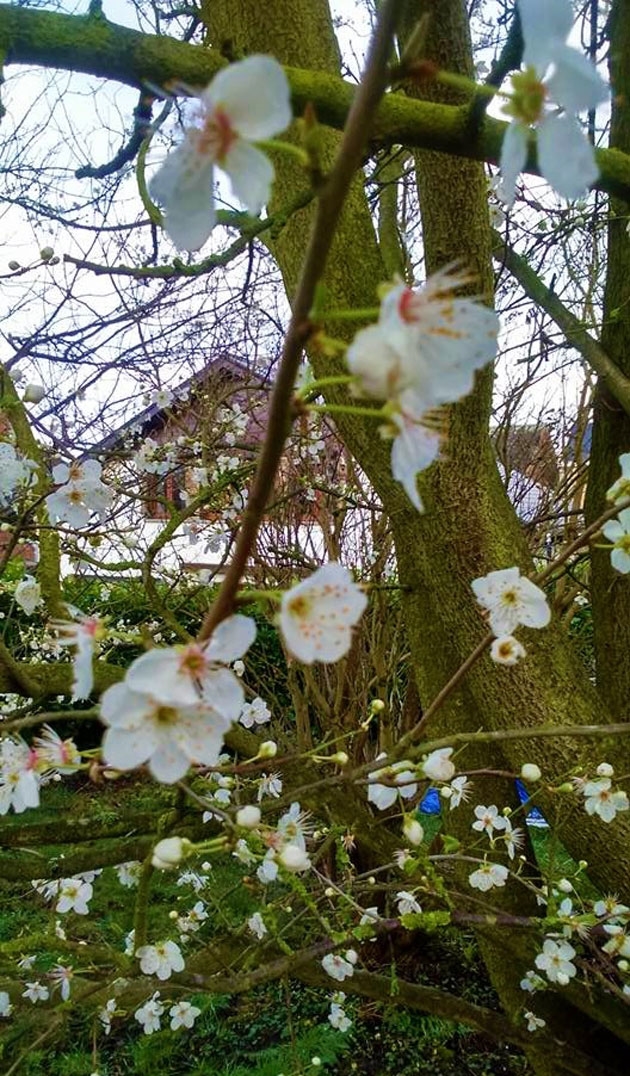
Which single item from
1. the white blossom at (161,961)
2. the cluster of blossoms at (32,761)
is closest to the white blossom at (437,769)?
the cluster of blossoms at (32,761)

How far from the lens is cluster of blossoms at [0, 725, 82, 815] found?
923 mm

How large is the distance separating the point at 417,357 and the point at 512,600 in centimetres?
78

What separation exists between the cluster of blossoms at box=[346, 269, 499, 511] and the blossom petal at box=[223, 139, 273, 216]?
0.11 m

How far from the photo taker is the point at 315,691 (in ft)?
13.5

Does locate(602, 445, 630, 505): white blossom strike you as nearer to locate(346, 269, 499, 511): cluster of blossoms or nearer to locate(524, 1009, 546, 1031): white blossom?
locate(346, 269, 499, 511): cluster of blossoms

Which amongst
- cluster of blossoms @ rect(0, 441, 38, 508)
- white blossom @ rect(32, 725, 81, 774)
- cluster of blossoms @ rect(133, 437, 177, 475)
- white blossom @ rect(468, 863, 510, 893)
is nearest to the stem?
white blossom @ rect(32, 725, 81, 774)

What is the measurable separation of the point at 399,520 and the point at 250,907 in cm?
290

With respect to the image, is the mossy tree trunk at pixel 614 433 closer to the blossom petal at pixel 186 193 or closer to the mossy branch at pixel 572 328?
the mossy branch at pixel 572 328

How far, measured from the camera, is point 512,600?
1210mm

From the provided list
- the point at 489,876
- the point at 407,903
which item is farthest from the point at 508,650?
the point at 407,903

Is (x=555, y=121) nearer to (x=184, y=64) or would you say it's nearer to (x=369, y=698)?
(x=184, y=64)

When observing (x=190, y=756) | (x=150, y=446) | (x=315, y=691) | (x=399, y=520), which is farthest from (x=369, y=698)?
(x=190, y=756)

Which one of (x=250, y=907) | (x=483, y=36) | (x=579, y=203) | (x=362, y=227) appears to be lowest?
(x=250, y=907)

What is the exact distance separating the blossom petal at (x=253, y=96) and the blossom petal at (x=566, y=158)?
0.55ft
